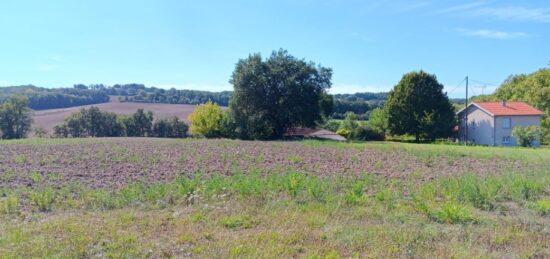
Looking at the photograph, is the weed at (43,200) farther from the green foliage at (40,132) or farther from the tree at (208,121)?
the green foliage at (40,132)

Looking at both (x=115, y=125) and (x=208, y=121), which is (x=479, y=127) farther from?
A: (x=115, y=125)

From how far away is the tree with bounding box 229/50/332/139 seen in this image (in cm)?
4597

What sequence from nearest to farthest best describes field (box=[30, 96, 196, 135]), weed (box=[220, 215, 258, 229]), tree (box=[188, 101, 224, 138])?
weed (box=[220, 215, 258, 229]), tree (box=[188, 101, 224, 138]), field (box=[30, 96, 196, 135])

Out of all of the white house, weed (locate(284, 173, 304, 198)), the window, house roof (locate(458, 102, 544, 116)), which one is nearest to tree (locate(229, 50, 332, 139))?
the white house

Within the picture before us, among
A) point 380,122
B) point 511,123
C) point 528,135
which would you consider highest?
point 380,122

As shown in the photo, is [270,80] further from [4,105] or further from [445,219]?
[4,105]

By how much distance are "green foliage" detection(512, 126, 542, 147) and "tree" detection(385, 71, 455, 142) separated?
A: 9390 mm

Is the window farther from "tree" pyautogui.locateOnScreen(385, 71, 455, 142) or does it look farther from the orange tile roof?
"tree" pyautogui.locateOnScreen(385, 71, 455, 142)

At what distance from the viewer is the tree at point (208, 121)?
57188 millimetres

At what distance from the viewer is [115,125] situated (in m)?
71.8

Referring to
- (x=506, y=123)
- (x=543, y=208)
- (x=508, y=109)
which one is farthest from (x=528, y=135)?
(x=543, y=208)

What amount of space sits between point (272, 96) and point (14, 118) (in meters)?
47.0

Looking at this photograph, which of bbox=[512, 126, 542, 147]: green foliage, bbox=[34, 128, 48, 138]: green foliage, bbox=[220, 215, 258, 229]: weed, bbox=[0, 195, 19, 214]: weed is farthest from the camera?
bbox=[34, 128, 48, 138]: green foliage

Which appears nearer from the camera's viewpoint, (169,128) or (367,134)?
(367,134)
